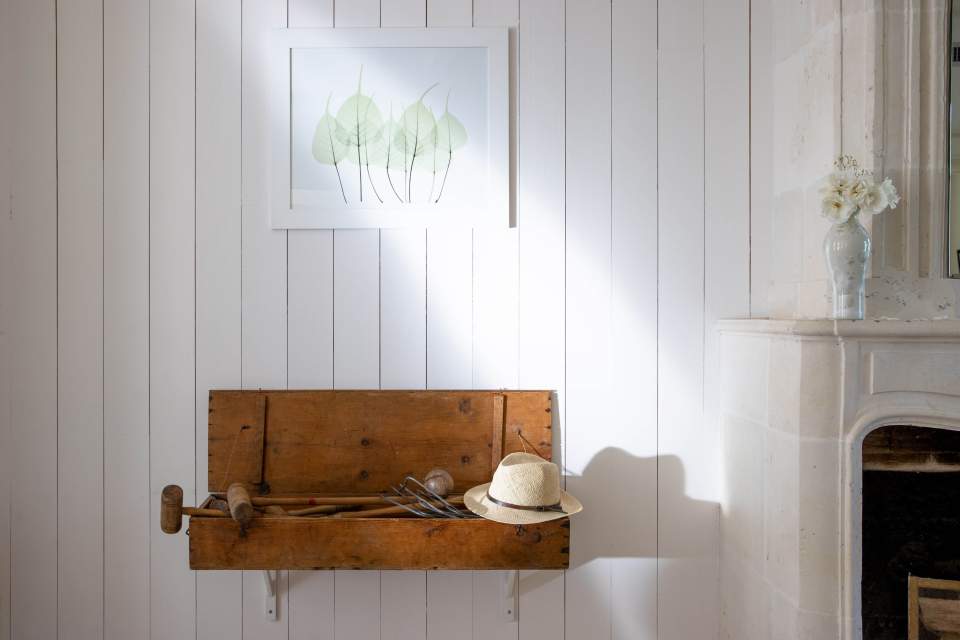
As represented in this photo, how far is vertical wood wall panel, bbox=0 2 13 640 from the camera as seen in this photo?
1.66 metres

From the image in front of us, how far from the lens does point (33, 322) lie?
1670mm

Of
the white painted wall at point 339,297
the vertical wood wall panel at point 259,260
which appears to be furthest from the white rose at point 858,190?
the vertical wood wall panel at point 259,260

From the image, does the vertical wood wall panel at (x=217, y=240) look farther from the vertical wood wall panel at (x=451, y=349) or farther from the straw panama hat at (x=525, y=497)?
the straw panama hat at (x=525, y=497)

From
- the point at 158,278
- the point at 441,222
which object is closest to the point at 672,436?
the point at 441,222

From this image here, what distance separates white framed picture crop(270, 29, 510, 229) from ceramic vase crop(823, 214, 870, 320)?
81 cm

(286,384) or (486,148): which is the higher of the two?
(486,148)

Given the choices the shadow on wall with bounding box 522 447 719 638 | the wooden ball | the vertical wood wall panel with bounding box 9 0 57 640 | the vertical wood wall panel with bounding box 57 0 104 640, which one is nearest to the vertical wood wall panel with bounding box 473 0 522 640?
the shadow on wall with bounding box 522 447 719 638

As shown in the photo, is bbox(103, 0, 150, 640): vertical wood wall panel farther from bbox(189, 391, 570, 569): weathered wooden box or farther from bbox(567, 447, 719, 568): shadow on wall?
bbox(567, 447, 719, 568): shadow on wall

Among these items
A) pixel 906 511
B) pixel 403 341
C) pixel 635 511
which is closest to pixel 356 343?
pixel 403 341

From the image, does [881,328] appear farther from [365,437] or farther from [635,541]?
[365,437]

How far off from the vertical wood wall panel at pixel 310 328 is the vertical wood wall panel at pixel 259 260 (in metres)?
0.02

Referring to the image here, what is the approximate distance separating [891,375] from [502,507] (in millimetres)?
884

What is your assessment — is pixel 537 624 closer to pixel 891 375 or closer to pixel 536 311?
pixel 536 311

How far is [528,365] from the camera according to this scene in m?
1.66
